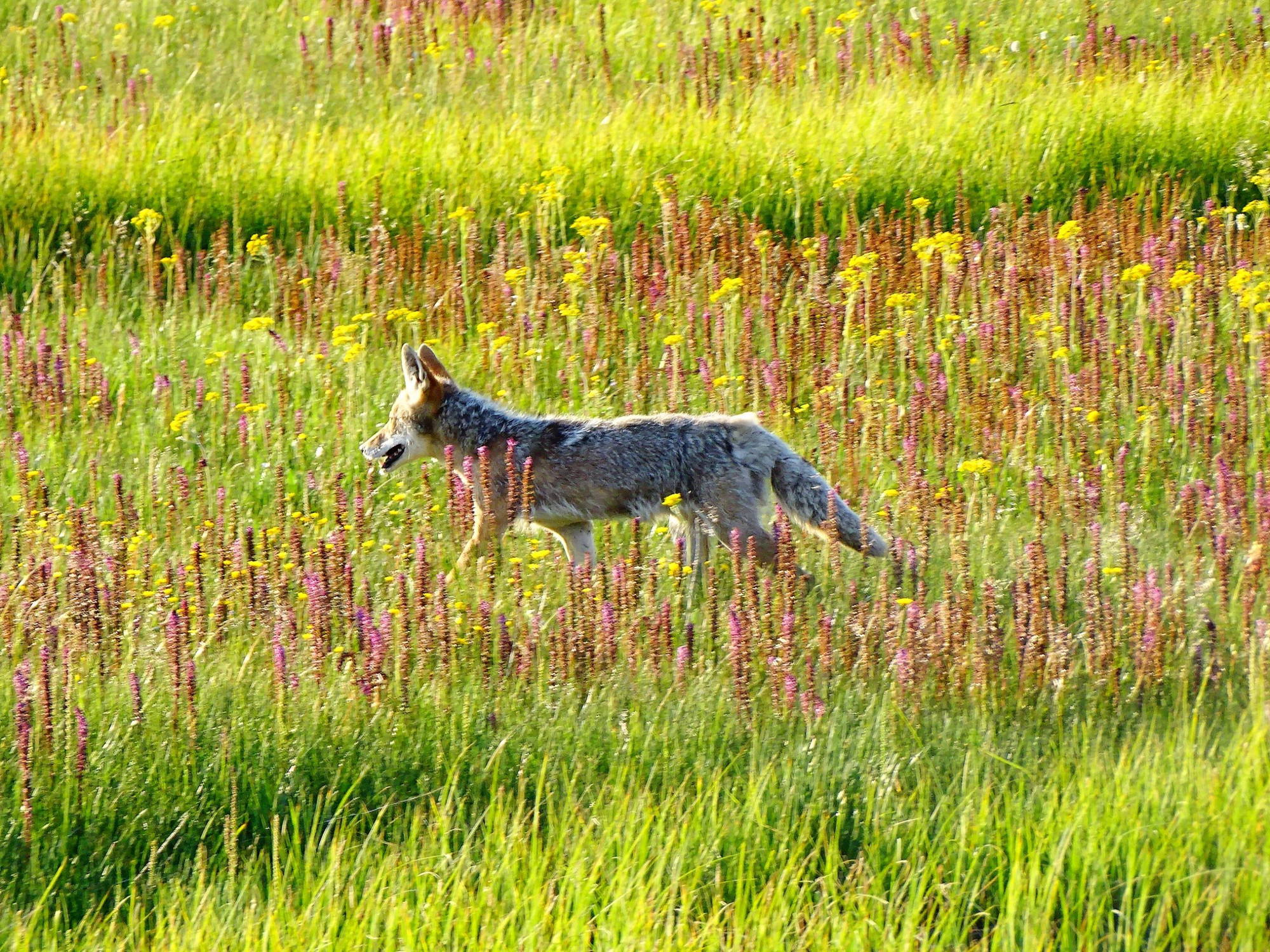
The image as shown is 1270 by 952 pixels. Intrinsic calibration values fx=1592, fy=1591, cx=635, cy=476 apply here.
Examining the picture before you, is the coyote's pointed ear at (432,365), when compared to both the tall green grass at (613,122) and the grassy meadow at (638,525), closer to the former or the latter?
the grassy meadow at (638,525)

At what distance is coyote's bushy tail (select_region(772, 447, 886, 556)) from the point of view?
648 cm

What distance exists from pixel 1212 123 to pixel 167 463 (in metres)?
6.92

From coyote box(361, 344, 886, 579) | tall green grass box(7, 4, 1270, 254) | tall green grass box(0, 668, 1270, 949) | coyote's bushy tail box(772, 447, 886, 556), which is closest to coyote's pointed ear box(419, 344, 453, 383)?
coyote box(361, 344, 886, 579)

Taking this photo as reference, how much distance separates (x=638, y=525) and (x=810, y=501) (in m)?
1.10

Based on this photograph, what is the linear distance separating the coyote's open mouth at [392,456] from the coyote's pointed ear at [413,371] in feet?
1.05

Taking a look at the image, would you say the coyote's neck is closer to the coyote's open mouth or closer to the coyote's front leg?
the coyote's open mouth

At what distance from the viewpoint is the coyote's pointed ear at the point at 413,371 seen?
7535 millimetres

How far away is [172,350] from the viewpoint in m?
8.59

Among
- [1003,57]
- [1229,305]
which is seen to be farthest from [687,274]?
[1003,57]

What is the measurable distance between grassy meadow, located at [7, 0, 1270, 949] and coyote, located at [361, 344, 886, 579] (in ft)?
0.62

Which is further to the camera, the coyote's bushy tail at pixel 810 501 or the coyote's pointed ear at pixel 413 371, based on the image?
the coyote's pointed ear at pixel 413 371

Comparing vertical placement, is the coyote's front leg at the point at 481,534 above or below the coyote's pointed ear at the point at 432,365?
below

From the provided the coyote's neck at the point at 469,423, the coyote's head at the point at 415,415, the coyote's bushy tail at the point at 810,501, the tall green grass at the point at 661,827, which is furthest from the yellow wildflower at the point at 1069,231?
the tall green grass at the point at 661,827

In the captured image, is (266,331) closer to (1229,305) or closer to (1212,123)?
(1229,305)
